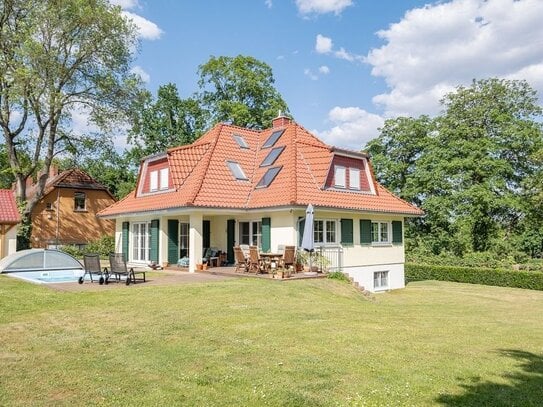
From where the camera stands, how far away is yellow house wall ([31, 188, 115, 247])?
40.3 meters

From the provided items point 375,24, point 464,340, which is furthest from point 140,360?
point 375,24

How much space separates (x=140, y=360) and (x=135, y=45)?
31.4 metres

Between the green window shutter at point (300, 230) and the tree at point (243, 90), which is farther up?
the tree at point (243, 90)

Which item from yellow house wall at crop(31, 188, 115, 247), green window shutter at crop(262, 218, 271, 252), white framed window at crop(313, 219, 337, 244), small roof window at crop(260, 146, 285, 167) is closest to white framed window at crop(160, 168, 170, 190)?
small roof window at crop(260, 146, 285, 167)

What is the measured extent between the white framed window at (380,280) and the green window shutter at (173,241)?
1017cm

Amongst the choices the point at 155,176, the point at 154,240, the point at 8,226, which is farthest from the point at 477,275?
the point at 8,226

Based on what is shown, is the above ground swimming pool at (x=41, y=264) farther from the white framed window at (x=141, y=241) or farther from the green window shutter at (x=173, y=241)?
the white framed window at (x=141, y=241)

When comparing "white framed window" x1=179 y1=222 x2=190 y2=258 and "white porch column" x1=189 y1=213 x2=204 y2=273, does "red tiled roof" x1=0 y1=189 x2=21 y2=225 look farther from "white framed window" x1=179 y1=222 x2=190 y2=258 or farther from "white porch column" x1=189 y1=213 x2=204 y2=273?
"white porch column" x1=189 y1=213 x2=204 y2=273

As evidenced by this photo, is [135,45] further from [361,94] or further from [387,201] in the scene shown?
[387,201]

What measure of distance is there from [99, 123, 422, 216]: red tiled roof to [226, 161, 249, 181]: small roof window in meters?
0.25

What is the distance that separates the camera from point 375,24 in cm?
1820

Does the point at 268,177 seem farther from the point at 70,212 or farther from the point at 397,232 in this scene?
the point at 70,212

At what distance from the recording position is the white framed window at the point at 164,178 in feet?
79.6

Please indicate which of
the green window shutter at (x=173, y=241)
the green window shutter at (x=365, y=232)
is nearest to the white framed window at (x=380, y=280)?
the green window shutter at (x=365, y=232)
